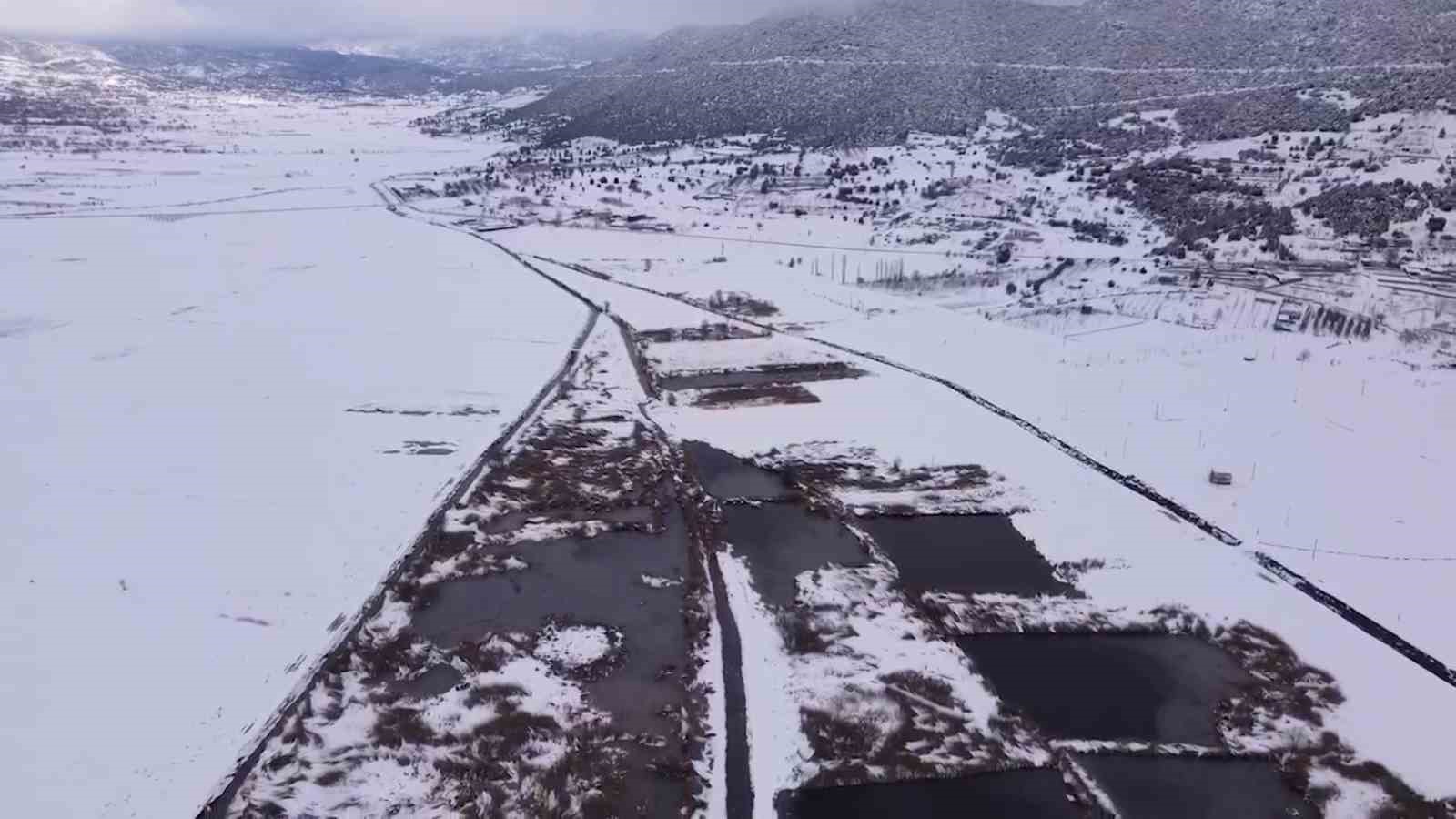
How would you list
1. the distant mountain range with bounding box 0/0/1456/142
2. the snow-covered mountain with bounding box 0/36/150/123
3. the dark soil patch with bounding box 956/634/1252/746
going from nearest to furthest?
the dark soil patch with bounding box 956/634/1252/746 → the distant mountain range with bounding box 0/0/1456/142 → the snow-covered mountain with bounding box 0/36/150/123

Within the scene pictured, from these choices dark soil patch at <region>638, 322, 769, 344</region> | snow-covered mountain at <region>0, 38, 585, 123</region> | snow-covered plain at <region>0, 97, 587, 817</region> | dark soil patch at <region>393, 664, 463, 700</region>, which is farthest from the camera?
snow-covered mountain at <region>0, 38, 585, 123</region>

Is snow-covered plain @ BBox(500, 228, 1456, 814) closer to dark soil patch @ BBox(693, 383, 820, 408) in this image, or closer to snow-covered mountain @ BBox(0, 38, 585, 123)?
dark soil patch @ BBox(693, 383, 820, 408)

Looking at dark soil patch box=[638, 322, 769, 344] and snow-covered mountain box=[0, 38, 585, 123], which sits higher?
snow-covered mountain box=[0, 38, 585, 123]

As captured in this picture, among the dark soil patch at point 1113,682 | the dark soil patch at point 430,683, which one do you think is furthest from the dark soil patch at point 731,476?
the dark soil patch at point 430,683

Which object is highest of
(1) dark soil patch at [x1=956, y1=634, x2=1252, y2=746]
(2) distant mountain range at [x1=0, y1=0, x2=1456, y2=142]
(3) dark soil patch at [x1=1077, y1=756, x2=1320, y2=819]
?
(2) distant mountain range at [x1=0, y1=0, x2=1456, y2=142]

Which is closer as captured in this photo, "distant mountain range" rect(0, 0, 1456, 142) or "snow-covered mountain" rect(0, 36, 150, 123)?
"distant mountain range" rect(0, 0, 1456, 142)

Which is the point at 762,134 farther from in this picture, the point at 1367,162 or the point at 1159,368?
the point at 1159,368

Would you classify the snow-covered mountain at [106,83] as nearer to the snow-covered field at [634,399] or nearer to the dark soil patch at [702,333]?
the snow-covered field at [634,399]

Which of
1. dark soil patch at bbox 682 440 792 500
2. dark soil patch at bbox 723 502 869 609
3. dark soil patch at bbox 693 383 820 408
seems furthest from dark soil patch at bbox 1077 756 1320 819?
dark soil patch at bbox 693 383 820 408
